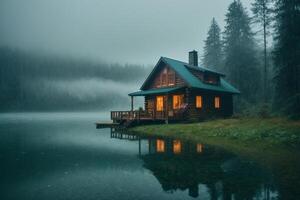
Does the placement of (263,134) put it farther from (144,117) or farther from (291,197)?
(144,117)

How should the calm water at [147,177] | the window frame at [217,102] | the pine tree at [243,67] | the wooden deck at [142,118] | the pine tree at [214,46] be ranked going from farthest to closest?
the pine tree at [214,46]
the pine tree at [243,67]
the window frame at [217,102]
the wooden deck at [142,118]
the calm water at [147,177]

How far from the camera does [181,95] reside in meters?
30.2

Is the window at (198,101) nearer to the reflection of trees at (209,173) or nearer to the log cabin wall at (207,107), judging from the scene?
the log cabin wall at (207,107)

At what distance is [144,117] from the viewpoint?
98.8 ft

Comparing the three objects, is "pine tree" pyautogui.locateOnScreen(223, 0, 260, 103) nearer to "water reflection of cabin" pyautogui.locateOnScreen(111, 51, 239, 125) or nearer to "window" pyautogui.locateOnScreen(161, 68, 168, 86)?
"water reflection of cabin" pyautogui.locateOnScreen(111, 51, 239, 125)

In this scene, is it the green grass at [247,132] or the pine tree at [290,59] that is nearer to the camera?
the green grass at [247,132]

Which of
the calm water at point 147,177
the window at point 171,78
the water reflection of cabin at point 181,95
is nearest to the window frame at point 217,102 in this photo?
the water reflection of cabin at point 181,95

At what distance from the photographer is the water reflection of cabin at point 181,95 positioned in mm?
28500

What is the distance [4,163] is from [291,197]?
13.3 metres

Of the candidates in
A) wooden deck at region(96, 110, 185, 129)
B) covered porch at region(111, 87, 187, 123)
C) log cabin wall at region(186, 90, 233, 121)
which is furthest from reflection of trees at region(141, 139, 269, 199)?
log cabin wall at region(186, 90, 233, 121)

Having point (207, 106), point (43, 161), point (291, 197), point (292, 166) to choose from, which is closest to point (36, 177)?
point (43, 161)

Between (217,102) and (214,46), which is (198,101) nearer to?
(217,102)

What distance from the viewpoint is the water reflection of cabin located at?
28500 millimetres

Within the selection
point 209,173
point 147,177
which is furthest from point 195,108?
point 147,177
